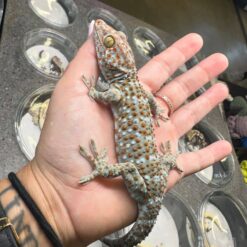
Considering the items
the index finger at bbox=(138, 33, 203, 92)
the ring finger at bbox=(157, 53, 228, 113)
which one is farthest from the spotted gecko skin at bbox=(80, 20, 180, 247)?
the ring finger at bbox=(157, 53, 228, 113)

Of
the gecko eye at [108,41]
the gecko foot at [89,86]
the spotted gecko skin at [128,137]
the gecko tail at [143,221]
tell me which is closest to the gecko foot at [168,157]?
the spotted gecko skin at [128,137]

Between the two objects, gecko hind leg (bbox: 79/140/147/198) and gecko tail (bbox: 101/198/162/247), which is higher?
gecko hind leg (bbox: 79/140/147/198)

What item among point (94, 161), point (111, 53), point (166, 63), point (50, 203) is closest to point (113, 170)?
point (94, 161)

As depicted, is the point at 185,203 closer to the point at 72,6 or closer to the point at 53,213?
the point at 53,213

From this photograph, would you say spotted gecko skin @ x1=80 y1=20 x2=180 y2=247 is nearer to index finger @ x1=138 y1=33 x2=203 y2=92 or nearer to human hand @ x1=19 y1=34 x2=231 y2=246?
human hand @ x1=19 y1=34 x2=231 y2=246

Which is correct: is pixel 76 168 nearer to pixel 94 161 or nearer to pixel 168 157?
pixel 94 161

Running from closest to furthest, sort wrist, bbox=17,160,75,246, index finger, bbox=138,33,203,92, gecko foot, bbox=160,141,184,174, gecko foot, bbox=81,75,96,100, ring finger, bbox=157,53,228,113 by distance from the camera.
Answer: wrist, bbox=17,160,75,246 → gecko foot, bbox=81,75,96,100 → gecko foot, bbox=160,141,184,174 → index finger, bbox=138,33,203,92 → ring finger, bbox=157,53,228,113

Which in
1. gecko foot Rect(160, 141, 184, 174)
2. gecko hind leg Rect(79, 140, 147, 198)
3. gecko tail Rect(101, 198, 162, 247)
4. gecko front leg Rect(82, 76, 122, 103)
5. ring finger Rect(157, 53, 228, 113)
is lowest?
gecko tail Rect(101, 198, 162, 247)

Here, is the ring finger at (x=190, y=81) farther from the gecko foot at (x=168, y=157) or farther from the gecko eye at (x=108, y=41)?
the gecko eye at (x=108, y=41)
